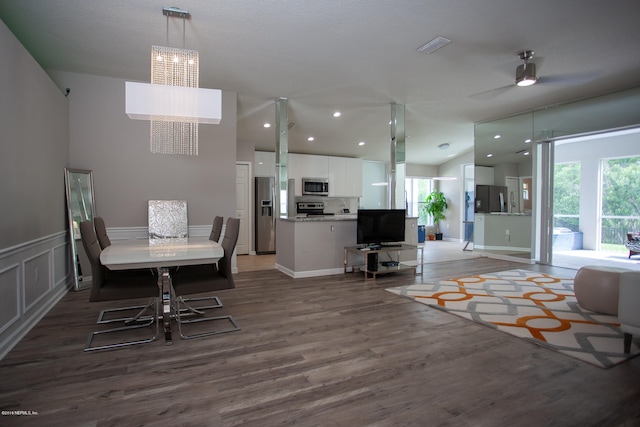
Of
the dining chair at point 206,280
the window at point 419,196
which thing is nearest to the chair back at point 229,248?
the dining chair at point 206,280

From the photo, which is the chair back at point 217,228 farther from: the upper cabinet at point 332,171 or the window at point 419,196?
the window at point 419,196

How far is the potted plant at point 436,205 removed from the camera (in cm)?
1007

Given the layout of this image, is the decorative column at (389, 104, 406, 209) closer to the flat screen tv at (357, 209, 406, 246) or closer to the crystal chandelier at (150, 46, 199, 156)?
the flat screen tv at (357, 209, 406, 246)

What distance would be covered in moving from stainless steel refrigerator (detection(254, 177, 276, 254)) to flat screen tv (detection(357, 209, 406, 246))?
9.33 feet

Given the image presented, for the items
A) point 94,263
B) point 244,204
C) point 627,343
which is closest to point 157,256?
point 94,263

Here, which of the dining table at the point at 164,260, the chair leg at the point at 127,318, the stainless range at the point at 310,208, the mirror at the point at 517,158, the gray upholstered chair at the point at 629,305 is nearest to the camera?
the gray upholstered chair at the point at 629,305

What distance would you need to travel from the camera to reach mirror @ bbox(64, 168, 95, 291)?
409cm

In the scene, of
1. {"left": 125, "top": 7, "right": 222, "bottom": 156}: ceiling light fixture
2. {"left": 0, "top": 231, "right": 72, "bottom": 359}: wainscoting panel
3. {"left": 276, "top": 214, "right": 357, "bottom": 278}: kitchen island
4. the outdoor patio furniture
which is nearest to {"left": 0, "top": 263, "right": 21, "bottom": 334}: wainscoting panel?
{"left": 0, "top": 231, "right": 72, "bottom": 359}: wainscoting panel

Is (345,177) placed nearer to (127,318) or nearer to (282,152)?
(282,152)

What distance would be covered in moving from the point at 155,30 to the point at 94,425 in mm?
3249

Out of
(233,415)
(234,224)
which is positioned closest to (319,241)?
(234,224)

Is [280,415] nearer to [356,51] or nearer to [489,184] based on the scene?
[356,51]

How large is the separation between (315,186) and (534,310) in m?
5.55

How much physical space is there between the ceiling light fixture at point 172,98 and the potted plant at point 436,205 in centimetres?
817
